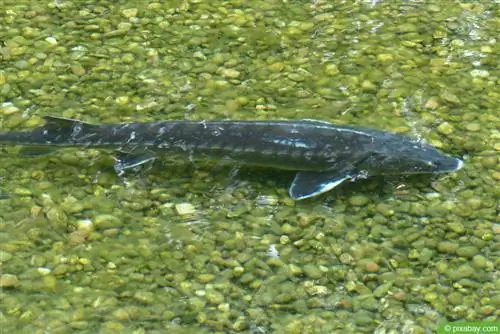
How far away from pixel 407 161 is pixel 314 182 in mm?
720

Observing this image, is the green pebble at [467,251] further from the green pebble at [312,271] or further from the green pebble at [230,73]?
the green pebble at [230,73]

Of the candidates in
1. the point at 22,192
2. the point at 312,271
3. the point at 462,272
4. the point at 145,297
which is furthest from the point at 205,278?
the point at 462,272

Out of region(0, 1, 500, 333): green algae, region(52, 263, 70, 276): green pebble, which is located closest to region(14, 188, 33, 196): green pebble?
region(0, 1, 500, 333): green algae

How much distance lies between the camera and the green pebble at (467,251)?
5895 mm

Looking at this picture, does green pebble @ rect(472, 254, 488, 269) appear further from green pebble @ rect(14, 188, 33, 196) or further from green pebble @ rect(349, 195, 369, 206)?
green pebble @ rect(14, 188, 33, 196)

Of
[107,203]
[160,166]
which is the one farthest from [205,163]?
[107,203]

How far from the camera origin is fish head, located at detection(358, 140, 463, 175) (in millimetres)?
6305

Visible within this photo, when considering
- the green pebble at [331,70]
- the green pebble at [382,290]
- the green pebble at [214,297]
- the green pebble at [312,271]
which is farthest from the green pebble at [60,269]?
the green pebble at [331,70]

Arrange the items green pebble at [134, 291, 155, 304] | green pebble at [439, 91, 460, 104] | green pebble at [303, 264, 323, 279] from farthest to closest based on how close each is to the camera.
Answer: green pebble at [439, 91, 460, 104]
green pebble at [303, 264, 323, 279]
green pebble at [134, 291, 155, 304]

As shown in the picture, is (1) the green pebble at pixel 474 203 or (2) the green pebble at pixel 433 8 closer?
(1) the green pebble at pixel 474 203

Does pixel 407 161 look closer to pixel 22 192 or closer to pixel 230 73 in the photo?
pixel 230 73

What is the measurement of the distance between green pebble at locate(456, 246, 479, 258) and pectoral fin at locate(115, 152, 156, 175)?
7.67ft

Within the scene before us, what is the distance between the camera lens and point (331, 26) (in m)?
8.39

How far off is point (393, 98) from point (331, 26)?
133 centimetres
